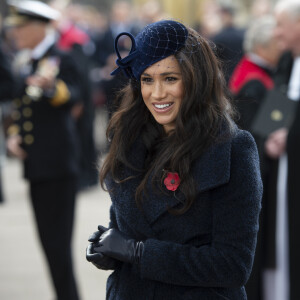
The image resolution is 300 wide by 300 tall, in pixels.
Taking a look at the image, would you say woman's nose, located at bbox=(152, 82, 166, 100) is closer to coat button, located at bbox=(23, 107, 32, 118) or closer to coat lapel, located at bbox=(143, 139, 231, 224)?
coat lapel, located at bbox=(143, 139, 231, 224)

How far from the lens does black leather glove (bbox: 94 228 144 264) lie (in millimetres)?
2152

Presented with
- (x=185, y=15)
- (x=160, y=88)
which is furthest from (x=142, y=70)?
(x=185, y=15)

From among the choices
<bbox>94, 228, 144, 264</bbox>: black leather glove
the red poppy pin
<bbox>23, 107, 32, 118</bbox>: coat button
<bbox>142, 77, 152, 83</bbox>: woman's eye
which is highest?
<bbox>23, 107, 32, 118</bbox>: coat button

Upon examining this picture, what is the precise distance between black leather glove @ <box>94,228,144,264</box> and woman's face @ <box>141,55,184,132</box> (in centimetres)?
39

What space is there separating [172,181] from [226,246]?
0.85 feet

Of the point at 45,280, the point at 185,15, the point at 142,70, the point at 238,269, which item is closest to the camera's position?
the point at 238,269

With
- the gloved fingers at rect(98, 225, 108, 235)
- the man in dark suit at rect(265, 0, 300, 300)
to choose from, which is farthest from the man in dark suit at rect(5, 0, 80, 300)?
the gloved fingers at rect(98, 225, 108, 235)

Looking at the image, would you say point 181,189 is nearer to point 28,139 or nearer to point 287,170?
point 287,170

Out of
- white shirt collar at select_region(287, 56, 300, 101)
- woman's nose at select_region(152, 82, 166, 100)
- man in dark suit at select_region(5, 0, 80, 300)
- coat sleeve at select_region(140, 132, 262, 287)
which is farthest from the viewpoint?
man in dark suit at select_region(5, 0, 80, 300)

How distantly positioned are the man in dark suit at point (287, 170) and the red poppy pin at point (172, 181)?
75.9 inches

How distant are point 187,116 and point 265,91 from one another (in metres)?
2.21

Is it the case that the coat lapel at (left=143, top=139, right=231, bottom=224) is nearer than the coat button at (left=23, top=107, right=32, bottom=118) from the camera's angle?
Yes

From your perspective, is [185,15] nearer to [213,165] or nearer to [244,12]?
[244,12]

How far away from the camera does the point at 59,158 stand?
434 cm
